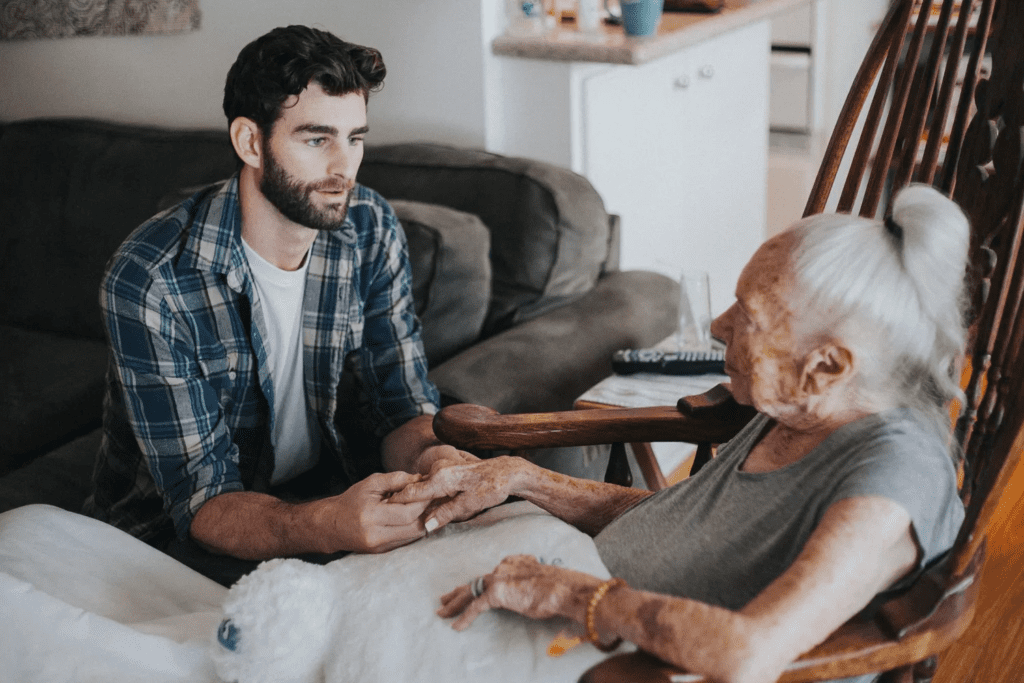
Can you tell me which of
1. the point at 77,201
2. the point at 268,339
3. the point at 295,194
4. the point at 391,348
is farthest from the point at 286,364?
the point at 77,201

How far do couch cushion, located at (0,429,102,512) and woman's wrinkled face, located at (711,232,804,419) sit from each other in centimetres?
129

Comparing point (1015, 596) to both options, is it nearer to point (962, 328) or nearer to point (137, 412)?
point (962, 328)

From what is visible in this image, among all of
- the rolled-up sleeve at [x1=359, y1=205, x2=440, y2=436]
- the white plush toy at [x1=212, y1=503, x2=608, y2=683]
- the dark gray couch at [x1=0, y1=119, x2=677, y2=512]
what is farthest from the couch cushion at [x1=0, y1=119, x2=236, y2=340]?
the white plush toy at [x1=212, y1=503, x2=608, y2=683]

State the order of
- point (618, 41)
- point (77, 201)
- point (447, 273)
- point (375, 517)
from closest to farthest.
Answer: point (375, 517), point (447, 273), point (618, 41), point (77, 201)

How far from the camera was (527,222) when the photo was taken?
2.09 meters

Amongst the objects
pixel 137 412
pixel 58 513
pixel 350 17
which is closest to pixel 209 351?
pixel 137 412

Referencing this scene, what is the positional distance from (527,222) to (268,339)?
0.64 metres

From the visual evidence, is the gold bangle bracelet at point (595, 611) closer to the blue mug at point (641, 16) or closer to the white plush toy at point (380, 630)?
the white plush toy at point (380, 630)

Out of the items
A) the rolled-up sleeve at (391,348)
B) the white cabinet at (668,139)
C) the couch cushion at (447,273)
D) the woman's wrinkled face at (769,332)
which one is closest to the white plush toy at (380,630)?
the woman's wrinkled face at (769,332)

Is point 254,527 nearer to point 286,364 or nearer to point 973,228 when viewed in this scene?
point 286,364

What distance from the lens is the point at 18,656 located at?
3.59ft

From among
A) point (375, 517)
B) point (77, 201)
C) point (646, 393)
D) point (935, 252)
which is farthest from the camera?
point (77, 201)

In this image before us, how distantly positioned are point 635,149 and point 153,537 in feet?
4.98

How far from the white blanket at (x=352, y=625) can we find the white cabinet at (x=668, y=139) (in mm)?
Answer: 1314
